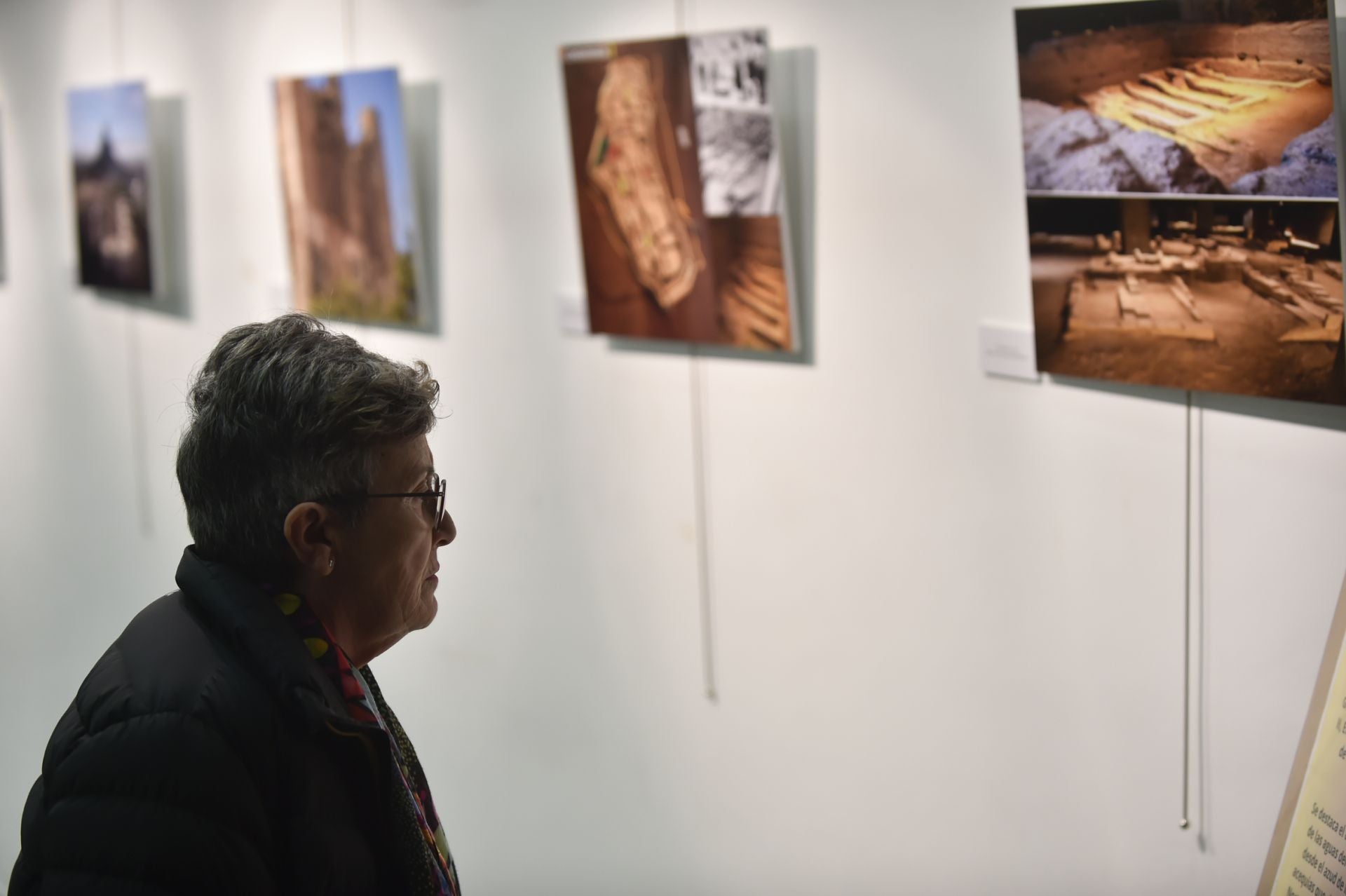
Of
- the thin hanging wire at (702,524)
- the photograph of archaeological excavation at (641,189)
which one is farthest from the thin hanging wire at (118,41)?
the thin hanging wire at (702,524)

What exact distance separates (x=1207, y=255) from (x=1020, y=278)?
0.63 meters

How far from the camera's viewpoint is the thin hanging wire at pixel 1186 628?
3.23 metres

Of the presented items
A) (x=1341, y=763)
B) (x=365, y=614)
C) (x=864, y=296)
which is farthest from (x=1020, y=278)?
(x=365, y=614)

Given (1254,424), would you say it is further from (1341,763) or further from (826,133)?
(826,133)

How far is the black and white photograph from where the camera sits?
12.7 feet

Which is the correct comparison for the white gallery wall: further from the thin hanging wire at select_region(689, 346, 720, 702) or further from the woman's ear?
the woman's ear

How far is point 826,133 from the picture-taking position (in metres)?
3.91

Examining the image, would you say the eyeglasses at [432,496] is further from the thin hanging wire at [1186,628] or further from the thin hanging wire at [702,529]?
the thin hanging wire at [702,529]

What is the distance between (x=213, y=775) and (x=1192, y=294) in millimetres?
2223

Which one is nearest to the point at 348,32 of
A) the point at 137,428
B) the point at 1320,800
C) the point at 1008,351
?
the point at 137,428

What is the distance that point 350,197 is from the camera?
17.6ft

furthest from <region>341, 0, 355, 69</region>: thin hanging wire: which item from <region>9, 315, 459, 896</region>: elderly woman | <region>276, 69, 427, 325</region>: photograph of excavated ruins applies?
<region>9, 315, 459, 896</region>: elderly woman

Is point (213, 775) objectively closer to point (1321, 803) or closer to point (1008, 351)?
point (1321, 803)

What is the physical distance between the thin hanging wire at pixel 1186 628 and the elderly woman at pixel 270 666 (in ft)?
5.85
